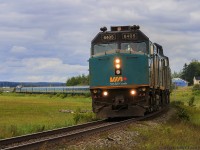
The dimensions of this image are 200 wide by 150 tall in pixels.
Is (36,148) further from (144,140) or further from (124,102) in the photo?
(124,102)

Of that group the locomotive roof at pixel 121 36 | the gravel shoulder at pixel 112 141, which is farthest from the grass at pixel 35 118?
the locomotive roof at pixel 121 36

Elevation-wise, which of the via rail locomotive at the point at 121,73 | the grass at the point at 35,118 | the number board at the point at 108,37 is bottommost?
the grass at the point at 35,118

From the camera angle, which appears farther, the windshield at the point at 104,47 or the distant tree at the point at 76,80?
the distant tree at the point at 76,80

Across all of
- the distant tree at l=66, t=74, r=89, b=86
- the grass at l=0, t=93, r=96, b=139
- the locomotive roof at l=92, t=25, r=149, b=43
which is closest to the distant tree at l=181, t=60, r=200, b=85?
the distant tree at l=66, t=74, r=89, b=86

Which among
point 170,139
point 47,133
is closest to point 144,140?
point 170,139

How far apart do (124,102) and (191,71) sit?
184015 mm

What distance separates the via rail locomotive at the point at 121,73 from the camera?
1900cm

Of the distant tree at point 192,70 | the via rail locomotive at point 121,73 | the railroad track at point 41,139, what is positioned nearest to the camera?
the railroad track at point 41,139

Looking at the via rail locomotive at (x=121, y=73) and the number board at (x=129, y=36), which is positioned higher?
the number board at (x=129, y=36)

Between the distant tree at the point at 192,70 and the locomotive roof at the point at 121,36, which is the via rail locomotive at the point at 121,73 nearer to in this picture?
the locomotive roof at the point at 121,36

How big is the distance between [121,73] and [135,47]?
64.3 inches

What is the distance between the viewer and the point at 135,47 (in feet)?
64.9

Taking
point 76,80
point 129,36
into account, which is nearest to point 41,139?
point 129,36

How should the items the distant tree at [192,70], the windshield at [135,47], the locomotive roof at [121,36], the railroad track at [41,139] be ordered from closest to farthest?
the railroad track at [41,139] < the windshield at [135,47] < the locomotive roof at [121,36] < the distant tree at [192,70]
